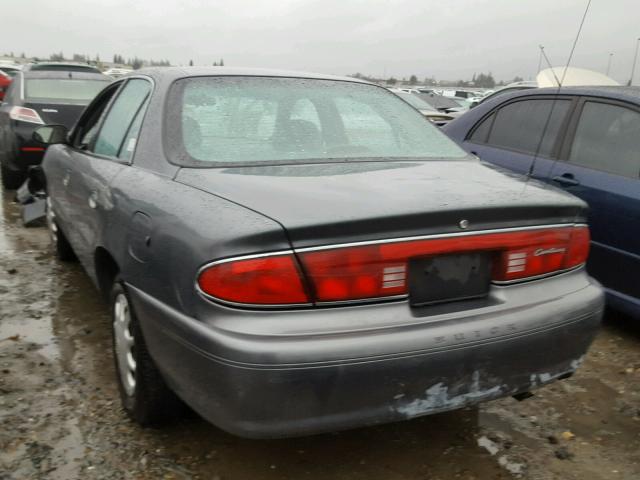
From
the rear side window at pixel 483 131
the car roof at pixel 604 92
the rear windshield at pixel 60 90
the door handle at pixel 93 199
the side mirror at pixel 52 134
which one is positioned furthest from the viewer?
the rear windshield at pixel 60 90

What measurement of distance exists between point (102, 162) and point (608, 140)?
10.2 feet

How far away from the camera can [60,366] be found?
3.30 m

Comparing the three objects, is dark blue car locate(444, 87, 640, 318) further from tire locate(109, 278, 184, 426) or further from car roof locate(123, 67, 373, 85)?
tire locate(109, 278, 184, 426)

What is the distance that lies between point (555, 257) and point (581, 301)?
0.65 feet

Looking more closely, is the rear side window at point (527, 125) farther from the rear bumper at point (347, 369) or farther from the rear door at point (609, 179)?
the rear bumper at point (347, 369)

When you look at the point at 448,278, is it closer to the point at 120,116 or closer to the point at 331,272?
the point at 331,272

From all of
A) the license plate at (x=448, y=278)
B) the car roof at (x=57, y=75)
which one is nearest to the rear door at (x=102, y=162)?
the license plate at (x=448, y=278)

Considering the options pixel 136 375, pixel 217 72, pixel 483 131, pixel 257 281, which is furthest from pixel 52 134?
pixel 483 131

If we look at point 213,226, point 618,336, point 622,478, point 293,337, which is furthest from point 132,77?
point 618,336

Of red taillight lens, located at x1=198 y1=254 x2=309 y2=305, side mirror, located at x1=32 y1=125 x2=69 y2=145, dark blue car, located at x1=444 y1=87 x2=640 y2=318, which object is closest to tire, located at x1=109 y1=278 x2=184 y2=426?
red taillight lens, located at x1=198 y1=254 x2=309 y2=305

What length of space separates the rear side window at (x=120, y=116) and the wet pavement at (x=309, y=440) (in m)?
1.14

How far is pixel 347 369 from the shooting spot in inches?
74.9

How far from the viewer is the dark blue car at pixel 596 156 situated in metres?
3.75

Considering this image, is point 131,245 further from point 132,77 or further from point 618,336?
point 618,336
